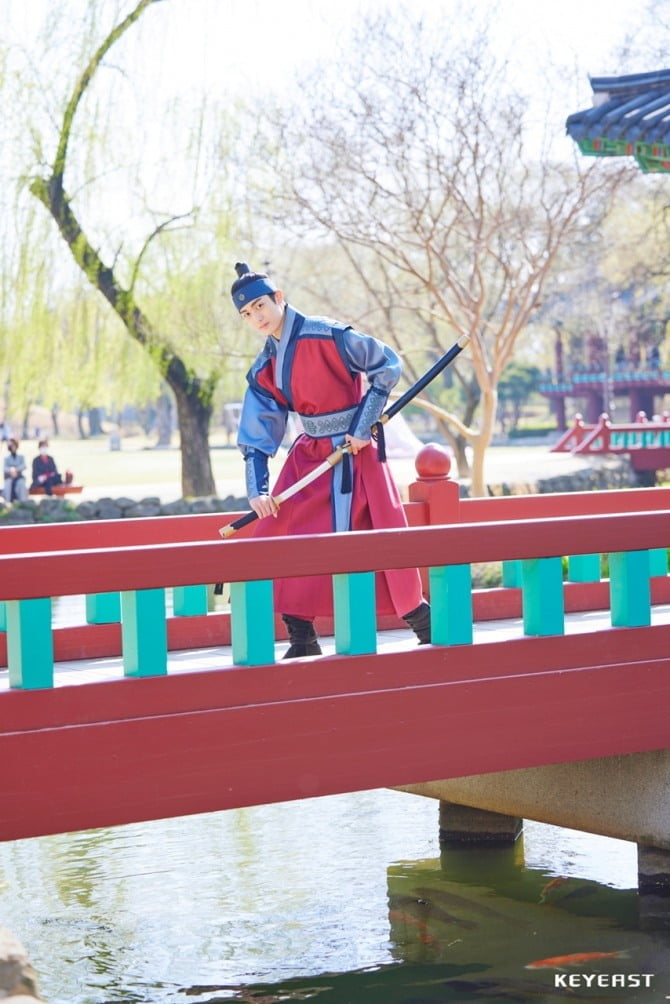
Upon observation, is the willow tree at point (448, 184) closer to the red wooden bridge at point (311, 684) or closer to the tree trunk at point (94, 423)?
the red wooden bridge at point (311, 684)

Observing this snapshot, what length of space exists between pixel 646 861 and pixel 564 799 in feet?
1.25

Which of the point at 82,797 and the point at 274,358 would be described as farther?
the point at 274,358

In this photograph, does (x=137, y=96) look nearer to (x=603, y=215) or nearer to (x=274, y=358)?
(x=603, y=215)

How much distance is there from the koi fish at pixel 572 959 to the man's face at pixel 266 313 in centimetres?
233

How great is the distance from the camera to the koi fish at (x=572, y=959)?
488cm

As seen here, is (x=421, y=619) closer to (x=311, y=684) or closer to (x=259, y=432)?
(x=311, y=684)

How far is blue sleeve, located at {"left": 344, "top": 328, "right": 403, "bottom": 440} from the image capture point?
4.46 m

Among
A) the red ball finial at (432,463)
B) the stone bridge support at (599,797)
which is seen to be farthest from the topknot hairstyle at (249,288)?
the stone bridge support at (599,797)

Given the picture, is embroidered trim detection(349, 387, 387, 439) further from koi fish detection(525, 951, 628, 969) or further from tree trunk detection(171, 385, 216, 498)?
tree trunk detection(171, 385, 216, 498)

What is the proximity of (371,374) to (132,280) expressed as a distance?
16867 mm

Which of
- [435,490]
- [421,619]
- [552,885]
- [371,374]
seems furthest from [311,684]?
[552,885]

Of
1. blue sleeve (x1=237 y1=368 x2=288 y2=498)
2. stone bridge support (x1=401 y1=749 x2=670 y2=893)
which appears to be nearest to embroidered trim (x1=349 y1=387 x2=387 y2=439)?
blue sleeve (x1=237 y1=368 x2=288 y2=498)

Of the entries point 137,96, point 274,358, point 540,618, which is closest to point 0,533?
point 274,358

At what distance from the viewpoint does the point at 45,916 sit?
5.41 metres
